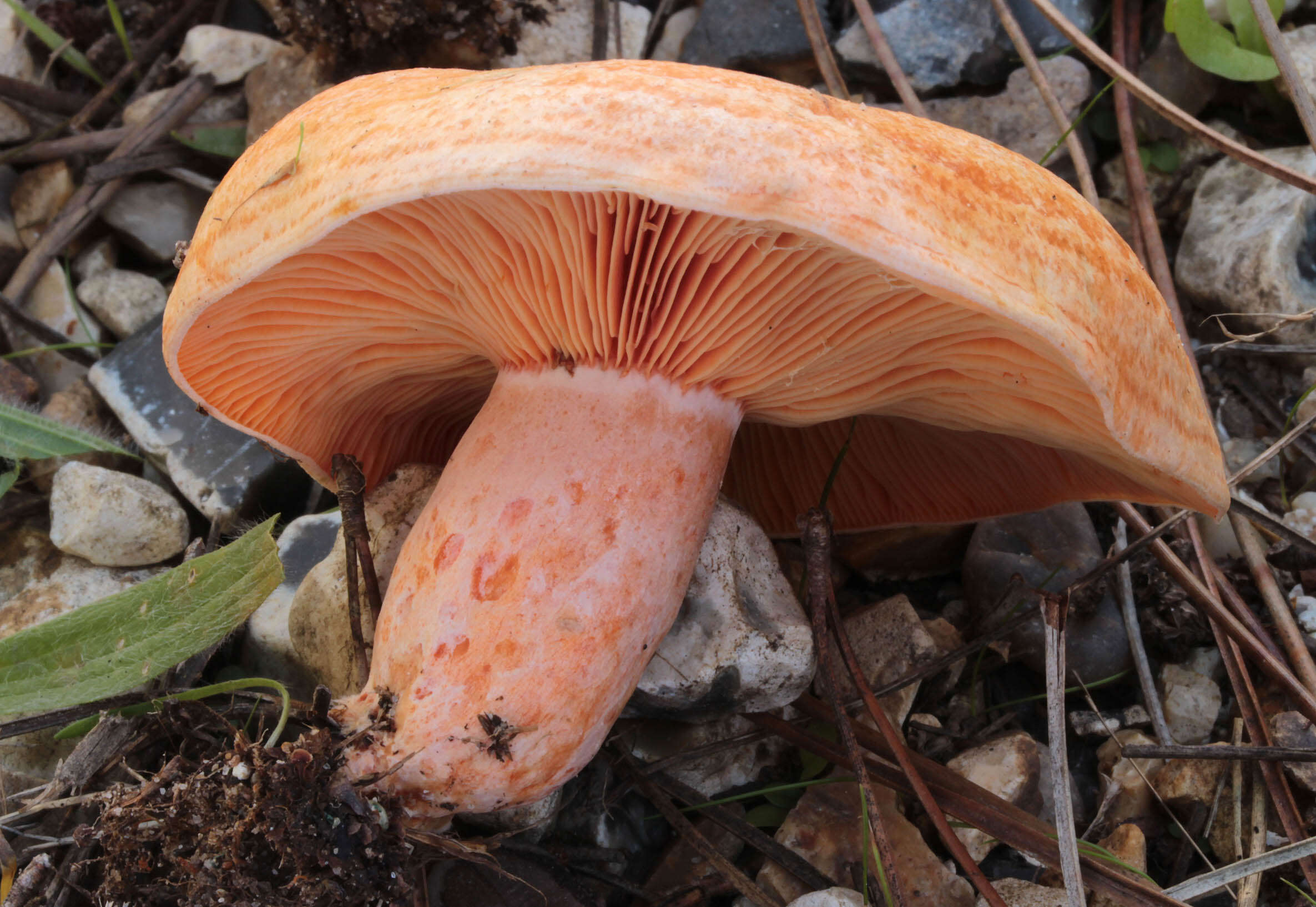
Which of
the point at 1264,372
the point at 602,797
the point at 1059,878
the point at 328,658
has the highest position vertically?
the point at 1264,372

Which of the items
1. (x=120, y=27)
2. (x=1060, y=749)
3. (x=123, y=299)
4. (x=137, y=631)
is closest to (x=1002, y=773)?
(x=1060, y=749)

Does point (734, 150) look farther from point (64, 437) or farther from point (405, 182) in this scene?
point (64, 437)

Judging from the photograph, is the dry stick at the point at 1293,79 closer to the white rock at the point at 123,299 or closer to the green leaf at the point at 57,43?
the white rock at the point at 123,299

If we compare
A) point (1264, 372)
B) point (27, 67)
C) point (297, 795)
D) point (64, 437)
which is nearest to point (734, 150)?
point (297, 795)

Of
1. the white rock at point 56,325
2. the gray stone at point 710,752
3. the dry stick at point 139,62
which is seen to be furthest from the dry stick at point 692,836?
the dry stick at point 139,62

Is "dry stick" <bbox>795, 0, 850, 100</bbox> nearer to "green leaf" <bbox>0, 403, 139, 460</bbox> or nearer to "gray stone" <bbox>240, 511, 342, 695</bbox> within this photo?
"gray stone" <bbox>240, 511, 342, 695</bbox>
